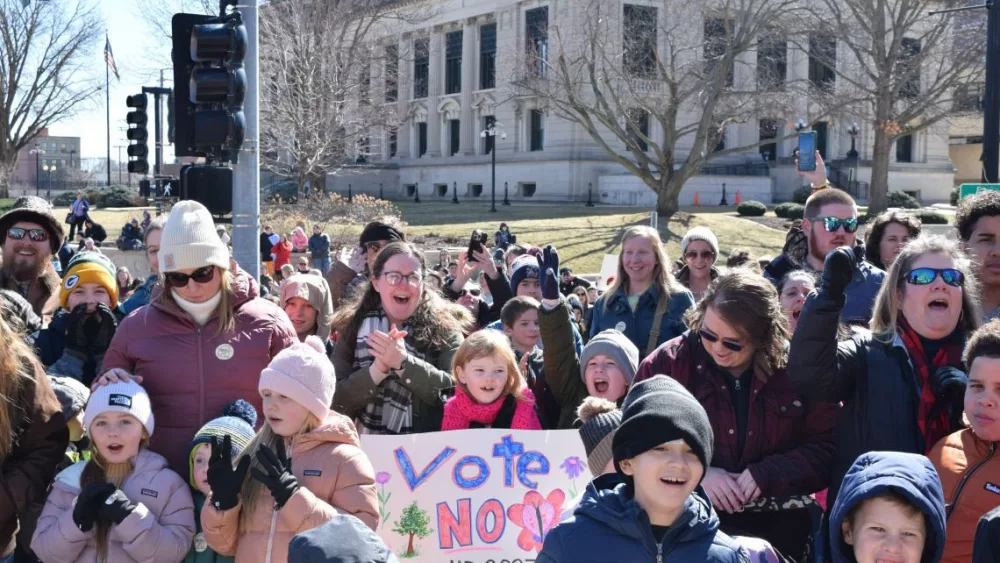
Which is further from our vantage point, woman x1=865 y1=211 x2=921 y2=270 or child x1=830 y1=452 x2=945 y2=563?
woman x1=865 y1=211 x2=921 y2=270

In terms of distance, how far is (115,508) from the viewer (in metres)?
4.37

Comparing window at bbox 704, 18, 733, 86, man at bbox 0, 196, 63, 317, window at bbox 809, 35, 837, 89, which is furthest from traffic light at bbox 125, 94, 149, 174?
window at bbox 809, 35, 837, 89

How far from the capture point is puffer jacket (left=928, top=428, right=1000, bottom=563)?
4.01 metres

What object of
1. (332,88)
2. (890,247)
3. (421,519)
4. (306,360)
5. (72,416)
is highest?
(332,88)

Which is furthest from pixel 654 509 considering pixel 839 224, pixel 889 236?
pixel 889 236

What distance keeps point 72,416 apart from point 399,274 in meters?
1.80

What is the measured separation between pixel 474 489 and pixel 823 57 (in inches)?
1625

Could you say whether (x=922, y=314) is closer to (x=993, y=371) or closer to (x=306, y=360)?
(x=993, y=371)

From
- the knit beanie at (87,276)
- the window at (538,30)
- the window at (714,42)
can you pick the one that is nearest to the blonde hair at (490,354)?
the knit beanie at (87,276)

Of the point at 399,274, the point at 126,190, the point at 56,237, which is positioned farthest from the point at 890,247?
the point at 126,190

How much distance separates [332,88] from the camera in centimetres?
3931

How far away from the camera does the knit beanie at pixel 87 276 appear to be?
19.8 ft

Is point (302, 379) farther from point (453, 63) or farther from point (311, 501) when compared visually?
point (453, 63)

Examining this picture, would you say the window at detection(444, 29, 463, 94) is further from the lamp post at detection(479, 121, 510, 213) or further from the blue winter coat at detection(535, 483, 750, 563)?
the blue winter coat at detection(535, 483, 750, 563)
